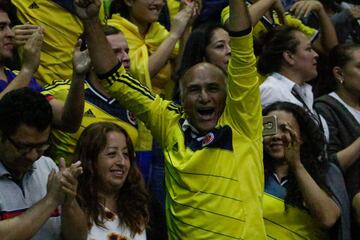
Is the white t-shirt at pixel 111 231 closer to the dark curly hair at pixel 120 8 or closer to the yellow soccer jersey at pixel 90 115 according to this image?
the yellow soccer jersey at pixel 90 115

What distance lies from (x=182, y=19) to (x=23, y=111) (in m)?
2.35

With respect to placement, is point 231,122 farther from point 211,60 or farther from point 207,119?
point 211,60

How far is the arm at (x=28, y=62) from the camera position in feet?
18.4

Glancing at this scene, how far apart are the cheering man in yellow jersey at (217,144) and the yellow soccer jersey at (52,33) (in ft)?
4.60

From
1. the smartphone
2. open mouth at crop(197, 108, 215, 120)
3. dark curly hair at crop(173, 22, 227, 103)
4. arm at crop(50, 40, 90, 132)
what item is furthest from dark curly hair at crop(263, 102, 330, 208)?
arm at crop(50, 40, 90, 132)

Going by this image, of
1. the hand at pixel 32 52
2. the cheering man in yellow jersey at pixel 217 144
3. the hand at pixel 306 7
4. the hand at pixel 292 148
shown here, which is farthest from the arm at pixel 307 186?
the hand at pixel 306 7

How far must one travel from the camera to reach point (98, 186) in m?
5.48

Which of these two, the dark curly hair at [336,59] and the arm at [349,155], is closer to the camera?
the arm at [349,155]

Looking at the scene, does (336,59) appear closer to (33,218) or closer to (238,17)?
(238,17)

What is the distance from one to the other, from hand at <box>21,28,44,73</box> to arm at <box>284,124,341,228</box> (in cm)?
139

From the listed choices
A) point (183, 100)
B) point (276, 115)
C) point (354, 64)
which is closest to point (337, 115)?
point (354, 64)

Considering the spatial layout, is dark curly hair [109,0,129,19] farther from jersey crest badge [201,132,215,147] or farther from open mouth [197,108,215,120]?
jersey crest badge [201,132,215,147]

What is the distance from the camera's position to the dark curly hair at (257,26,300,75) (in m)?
7.02

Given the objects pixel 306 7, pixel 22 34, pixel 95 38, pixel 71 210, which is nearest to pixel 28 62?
pixel 22 34
